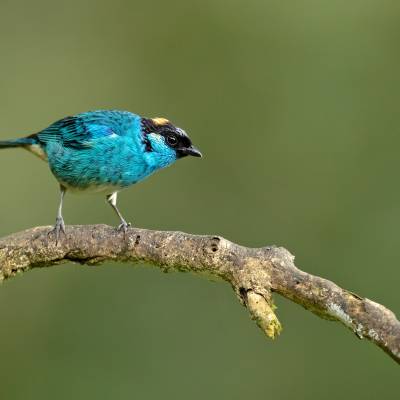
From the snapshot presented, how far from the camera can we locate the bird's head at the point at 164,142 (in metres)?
6.14

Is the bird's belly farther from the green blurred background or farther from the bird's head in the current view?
the green blurred background

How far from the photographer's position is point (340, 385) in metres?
7.59

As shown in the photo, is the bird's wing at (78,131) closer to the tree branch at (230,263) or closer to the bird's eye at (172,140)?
the bird's eye at (172,140)

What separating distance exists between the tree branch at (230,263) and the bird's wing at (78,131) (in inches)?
53.3

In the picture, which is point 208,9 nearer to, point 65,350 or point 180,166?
point 180,166

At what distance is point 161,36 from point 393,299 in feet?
14.9

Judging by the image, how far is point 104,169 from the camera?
6.01m

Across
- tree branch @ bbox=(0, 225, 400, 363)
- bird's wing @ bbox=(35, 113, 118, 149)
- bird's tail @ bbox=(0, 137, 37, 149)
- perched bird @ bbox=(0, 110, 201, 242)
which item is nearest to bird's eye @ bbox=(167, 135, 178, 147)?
perched bird @ bbox=(0, 110, 201, 242)

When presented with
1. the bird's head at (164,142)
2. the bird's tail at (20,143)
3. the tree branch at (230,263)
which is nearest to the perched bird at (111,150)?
the bird's head at (164,142)

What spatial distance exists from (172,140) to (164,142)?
0.19 feet

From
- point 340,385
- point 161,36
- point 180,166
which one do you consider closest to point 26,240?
point 340,385

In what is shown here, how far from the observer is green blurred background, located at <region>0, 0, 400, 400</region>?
26.2 feet

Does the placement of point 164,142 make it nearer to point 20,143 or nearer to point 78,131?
point 78,131

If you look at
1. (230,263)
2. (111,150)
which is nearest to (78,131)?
(111,150)
